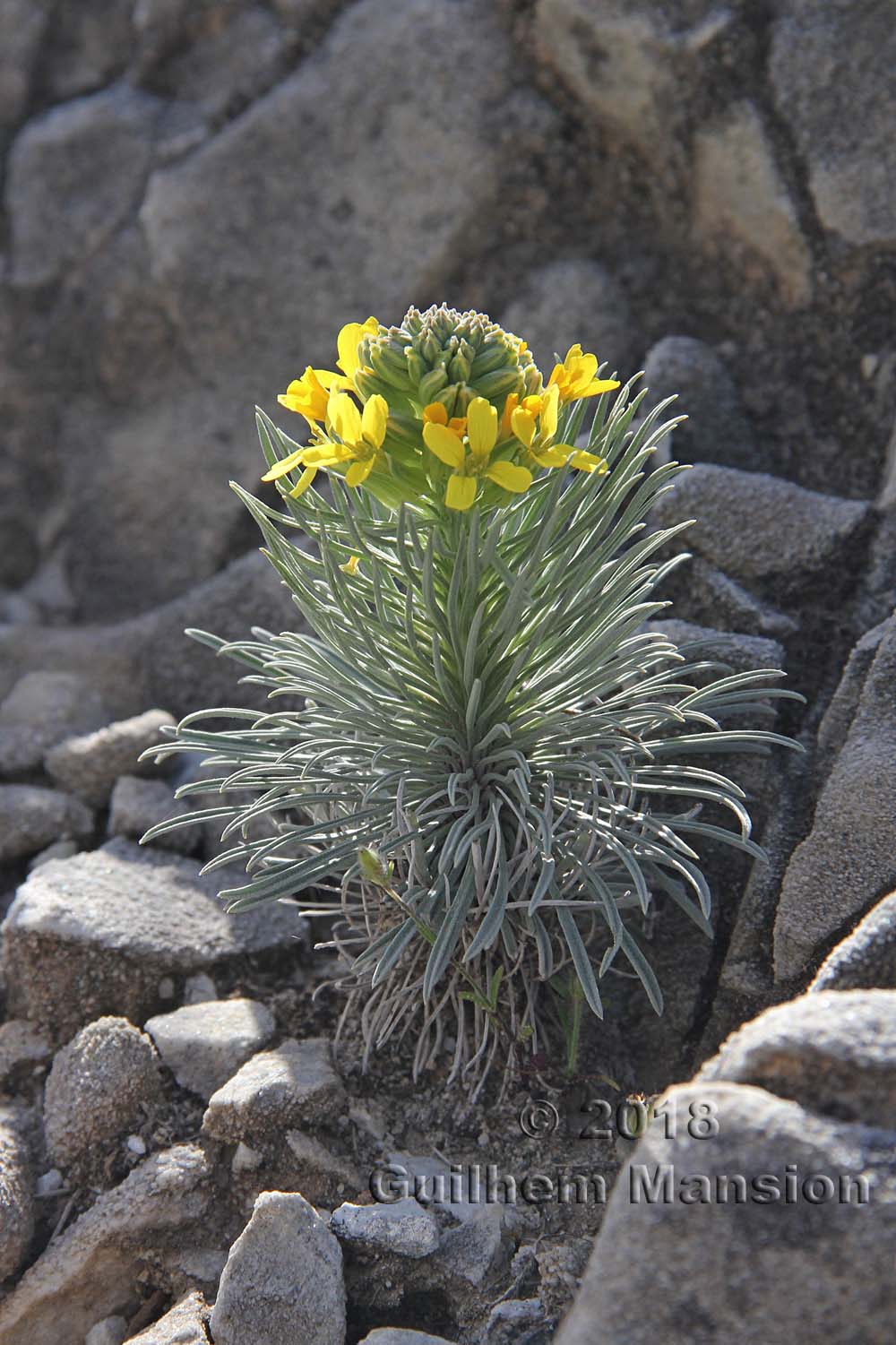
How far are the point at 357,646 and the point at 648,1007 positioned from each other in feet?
2.49

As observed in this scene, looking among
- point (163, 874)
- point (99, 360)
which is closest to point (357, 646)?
point (163, 874)

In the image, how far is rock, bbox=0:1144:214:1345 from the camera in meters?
1.80

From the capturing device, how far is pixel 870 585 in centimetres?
227

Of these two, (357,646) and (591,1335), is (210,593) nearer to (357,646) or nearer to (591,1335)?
(357,646)

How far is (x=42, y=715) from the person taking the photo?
9.04ft

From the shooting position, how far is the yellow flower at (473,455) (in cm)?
156

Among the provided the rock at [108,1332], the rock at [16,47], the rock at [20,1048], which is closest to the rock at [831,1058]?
the rock at [108,1332]

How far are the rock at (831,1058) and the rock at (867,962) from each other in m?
0.15

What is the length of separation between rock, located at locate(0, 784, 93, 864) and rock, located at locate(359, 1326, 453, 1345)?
127cm

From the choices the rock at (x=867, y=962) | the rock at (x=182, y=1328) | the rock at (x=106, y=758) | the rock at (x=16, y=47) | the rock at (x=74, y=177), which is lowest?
the rock at (x=182, y=1328)

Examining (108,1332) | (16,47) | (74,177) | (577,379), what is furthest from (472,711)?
(16,47)

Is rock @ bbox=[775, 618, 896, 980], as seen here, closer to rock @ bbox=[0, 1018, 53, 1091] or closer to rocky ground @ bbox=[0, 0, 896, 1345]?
rocky ground @ bbox=[0, 0, 896, 1345]

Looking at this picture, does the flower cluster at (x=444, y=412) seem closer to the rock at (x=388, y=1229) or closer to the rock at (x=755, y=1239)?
the rock at (x=755, y=1239)

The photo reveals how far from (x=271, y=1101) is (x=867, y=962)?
881mm
